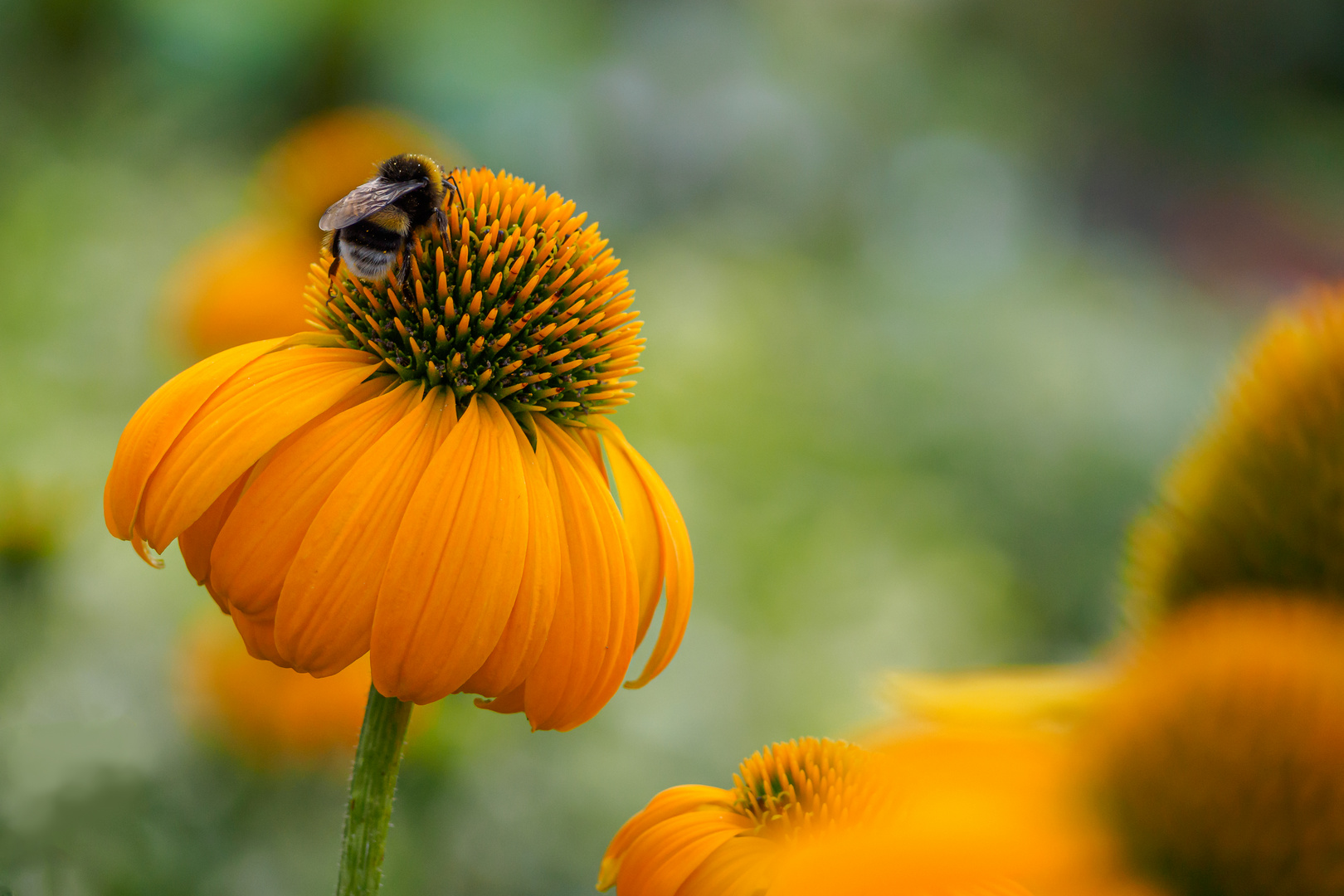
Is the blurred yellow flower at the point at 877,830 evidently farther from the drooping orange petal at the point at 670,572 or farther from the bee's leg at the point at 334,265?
the bee's leg at the point at 334,265

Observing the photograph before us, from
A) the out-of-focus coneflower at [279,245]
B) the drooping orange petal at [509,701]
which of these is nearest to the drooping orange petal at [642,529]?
the drooping orange petal at [509,701]

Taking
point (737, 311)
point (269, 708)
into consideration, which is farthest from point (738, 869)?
point (737, 311)

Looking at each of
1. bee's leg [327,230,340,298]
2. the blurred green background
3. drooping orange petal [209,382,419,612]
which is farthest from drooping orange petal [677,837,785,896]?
the blurred green background

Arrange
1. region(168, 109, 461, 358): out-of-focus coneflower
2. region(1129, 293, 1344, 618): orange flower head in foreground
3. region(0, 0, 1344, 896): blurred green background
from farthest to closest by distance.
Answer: region(168, 109, 461, 358): out-of-focus coneflower
region(0, 0, 1344, 896): blurred green background
region(1129, 293, 1344, 618): orange flower head in foreground

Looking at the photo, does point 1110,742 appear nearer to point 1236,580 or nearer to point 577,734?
point 1236,580

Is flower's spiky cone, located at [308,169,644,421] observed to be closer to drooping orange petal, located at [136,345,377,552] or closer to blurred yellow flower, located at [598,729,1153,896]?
drooping orange petal, located at [136,345,377,552]

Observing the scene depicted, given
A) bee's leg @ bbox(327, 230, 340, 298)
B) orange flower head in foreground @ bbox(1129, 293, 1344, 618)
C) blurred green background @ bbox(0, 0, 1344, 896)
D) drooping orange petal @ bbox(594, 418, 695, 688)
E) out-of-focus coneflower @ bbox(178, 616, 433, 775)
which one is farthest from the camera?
blurred green background @ bbox(0, 0, 1344, 896)

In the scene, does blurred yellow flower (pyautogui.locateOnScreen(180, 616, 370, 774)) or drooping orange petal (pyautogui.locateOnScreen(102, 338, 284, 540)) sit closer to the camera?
drooping orange petal (pyautogui.locateOnScreen(102, 338, 284, 540))
